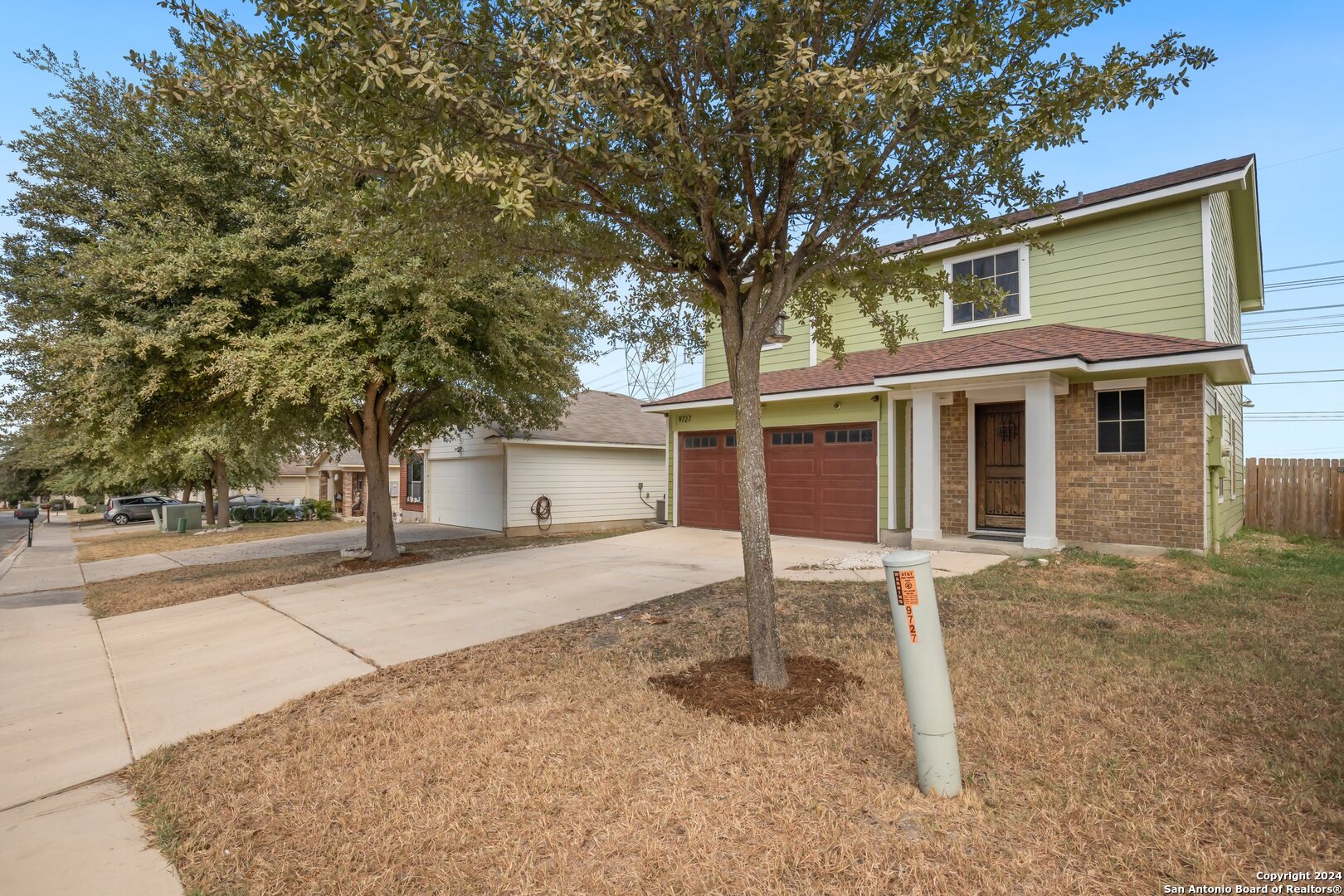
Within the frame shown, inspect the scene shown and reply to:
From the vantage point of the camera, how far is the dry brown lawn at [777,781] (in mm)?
2434

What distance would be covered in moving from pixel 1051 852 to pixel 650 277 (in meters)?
4.91

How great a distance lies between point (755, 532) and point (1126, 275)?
982cm

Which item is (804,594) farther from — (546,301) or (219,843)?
(219,843)

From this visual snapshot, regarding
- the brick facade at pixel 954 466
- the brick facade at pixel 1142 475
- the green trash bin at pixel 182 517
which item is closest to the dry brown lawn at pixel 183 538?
the green trash bin at pixel 182 517

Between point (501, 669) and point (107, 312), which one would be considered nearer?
point (501, 669)

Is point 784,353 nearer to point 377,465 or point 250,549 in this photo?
point 377,465

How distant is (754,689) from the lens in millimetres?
4164

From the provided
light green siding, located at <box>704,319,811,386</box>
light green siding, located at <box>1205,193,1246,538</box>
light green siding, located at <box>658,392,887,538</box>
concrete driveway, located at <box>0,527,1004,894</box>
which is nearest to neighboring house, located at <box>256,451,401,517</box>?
light green siding, located at <box>658,392,887,538</box>

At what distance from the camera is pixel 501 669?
494 centimetres

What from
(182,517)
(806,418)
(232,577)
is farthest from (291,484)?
(806,418)

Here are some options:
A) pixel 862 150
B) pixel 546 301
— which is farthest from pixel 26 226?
pixel 862 150

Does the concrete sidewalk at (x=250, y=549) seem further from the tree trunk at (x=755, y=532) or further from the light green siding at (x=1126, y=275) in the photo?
the light green siding at (x=1126, y=275)

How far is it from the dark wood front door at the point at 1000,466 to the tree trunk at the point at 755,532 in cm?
836

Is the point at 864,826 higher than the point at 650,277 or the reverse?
the reverse
